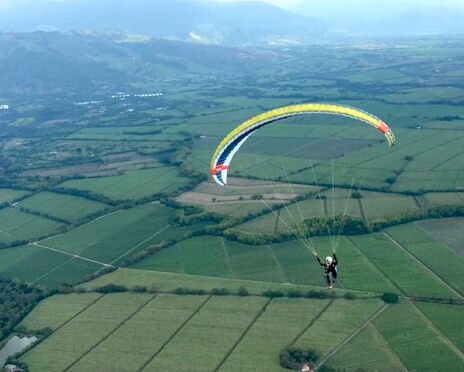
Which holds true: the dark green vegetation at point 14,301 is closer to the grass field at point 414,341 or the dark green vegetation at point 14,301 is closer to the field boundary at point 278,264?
the field boundary at point 278,264

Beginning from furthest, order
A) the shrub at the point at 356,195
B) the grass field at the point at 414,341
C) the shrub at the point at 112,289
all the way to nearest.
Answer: the shrub at the point at 356,195, the shrub at the point at 112,289, the grass field at the point at 414,341

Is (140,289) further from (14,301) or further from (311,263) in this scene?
(311,263)

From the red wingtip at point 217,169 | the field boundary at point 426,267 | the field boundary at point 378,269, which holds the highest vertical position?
the red wingtip at point 217,169

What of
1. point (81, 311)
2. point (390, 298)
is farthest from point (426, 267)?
point (81, 311)

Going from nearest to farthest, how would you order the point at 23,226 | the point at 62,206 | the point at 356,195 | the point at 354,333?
the point at 354,333
the point at 356,195
the point at 23,226
the point at 62,206

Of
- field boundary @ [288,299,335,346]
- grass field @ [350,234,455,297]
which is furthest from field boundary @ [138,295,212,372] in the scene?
grass field @ [350,234,455,297]

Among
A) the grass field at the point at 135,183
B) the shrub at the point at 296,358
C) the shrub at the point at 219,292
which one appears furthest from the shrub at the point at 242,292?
the grass field at the point at 135,183

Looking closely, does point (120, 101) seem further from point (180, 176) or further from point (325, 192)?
point (325, 192)
